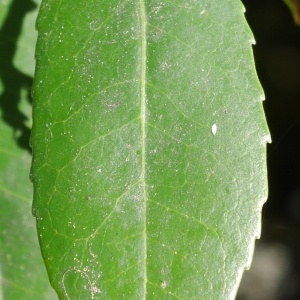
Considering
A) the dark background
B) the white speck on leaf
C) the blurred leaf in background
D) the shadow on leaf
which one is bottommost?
the dark background

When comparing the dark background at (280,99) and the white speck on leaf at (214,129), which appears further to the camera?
the dark background at (280,99)

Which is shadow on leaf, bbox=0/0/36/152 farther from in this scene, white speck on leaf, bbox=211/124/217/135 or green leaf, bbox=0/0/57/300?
white speck on leaf, bbox=211/124/217/135

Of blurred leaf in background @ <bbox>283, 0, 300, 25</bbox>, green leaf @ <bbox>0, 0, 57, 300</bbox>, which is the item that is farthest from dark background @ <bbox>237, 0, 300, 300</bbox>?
green leaf @ <bbox>0, 0, 57, 300</bbox>

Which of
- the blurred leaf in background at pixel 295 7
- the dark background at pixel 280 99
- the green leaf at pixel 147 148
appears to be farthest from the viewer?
the dark background at pixel 280 99

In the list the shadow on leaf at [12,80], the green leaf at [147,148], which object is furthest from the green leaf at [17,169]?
the green leaf at [147,148]

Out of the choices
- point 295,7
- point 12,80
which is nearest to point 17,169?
point 12,80

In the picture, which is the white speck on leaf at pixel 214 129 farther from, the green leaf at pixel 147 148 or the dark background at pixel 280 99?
the dark background at pixel 280 99
